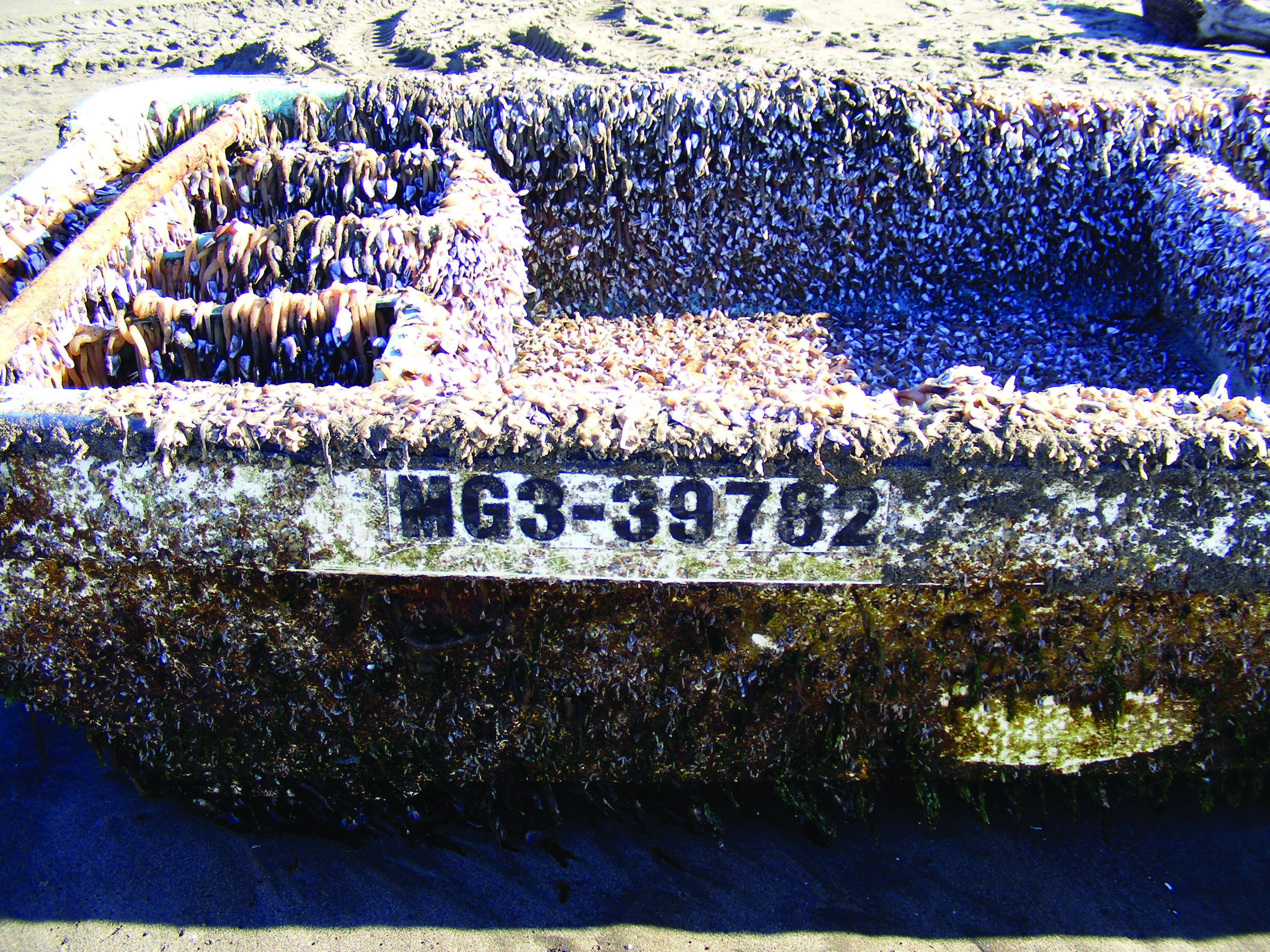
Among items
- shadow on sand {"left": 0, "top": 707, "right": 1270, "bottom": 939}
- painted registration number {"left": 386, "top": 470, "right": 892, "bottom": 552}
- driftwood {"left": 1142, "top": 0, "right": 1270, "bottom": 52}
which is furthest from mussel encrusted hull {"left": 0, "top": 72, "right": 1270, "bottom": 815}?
driftwood {"left": 1142, "top": 0, "right": 1270, "bottom": 52}

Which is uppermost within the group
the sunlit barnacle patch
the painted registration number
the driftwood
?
the driftwood

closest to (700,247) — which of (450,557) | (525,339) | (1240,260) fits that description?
(525,339)

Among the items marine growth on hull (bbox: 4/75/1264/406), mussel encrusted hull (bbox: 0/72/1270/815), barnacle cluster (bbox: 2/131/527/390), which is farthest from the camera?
marine growth on hull (bbox: 4/75/1264/406)

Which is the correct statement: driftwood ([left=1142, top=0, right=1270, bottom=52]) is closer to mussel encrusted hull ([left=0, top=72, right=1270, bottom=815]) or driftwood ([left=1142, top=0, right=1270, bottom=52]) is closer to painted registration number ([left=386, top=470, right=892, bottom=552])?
mussel encrusted hull ([left=0, top=72, right=1270, bottom=815])

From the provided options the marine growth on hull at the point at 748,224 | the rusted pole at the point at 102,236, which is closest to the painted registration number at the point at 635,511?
the rusted pole at the point at 102,236

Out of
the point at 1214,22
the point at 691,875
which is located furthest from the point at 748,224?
the point at 1214,22

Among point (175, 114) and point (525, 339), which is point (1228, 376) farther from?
point (175, 114)
